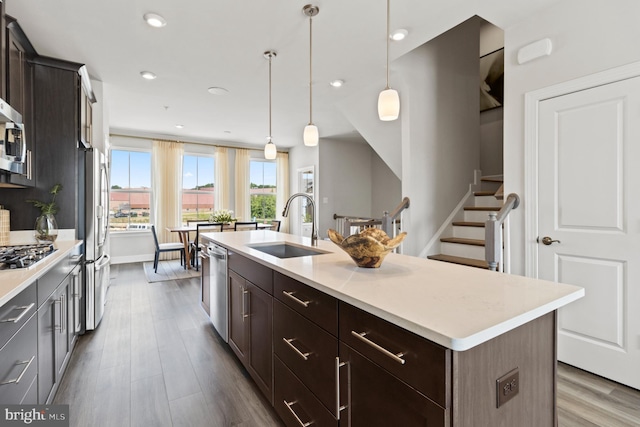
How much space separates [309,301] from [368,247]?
1.23ft

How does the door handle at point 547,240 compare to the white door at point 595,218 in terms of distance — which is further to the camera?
the door handle at point 547,240

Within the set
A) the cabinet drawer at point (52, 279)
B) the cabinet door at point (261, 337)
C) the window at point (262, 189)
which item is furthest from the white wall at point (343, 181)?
the cabinet drawer at point (52, 279)

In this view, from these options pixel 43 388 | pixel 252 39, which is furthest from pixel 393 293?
pixel 252 39

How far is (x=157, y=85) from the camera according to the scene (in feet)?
12.6

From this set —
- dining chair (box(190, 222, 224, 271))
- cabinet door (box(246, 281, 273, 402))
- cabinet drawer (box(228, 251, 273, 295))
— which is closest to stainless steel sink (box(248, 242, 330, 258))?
cabinet drawer (box(228, 251, 273, 295))

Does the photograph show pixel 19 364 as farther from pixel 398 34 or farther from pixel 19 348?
pixel 398 34

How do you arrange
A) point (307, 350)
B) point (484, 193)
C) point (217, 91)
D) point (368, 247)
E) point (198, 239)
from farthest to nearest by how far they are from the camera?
point (198, 239) < point (217, 91) < point (484, 193) < point (368, 247) < point (307, 350)

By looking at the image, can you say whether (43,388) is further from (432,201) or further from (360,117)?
(360,117)

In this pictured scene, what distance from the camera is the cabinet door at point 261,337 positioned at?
1.76 metres

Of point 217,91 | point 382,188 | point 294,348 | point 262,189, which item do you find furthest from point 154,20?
point 382,188

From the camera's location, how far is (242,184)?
758 cm

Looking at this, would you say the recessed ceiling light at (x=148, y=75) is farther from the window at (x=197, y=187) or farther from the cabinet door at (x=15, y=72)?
the window at (x=197, y=187)

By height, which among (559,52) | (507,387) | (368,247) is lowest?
(507,387)

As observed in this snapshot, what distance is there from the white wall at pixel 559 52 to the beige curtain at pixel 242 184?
235 inches
